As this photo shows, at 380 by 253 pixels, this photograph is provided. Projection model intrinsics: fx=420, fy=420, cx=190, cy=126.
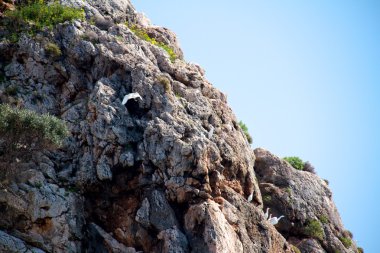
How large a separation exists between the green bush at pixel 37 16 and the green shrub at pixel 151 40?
Result: 13.0 ft

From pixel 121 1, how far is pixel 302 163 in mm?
20031

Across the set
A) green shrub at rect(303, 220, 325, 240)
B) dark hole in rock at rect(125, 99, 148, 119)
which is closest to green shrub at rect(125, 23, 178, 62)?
dark hole in rock at rect(125, 99, 148, 119)

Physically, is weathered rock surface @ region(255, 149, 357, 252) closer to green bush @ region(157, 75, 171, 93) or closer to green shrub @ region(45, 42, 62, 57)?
green bush @ region(157, 75, 171, 93)

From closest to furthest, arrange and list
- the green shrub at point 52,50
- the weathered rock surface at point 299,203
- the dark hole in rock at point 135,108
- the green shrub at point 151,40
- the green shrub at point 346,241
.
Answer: the dark hole in rock at point 135,108, the green shrub at point 52,50, the weathered rock surface at point 299,203, the green shrub at point 346,241, the green shrub at point 151,40

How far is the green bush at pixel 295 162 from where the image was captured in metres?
34.9

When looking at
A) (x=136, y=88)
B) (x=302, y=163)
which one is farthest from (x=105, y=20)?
(x=302, y=163)

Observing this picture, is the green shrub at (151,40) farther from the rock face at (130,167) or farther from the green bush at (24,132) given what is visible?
the green bush at (24,132)

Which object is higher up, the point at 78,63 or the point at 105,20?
the point at 105,20

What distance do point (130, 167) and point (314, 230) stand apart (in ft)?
44.9

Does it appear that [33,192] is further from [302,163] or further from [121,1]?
[302,163]

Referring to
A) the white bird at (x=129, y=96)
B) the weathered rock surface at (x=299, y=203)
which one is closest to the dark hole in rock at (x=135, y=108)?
the white bird at (x=129, y=96)

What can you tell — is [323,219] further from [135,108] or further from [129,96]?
[129,96]

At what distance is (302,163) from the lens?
116ft

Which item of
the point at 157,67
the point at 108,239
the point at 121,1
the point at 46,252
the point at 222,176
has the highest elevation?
the point at 121,1
